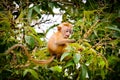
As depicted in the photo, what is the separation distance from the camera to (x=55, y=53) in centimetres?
421

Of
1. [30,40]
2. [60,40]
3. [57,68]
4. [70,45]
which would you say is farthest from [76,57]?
[60,40]

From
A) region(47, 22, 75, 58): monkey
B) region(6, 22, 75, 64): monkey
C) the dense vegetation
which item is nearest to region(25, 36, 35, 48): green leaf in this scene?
the dense vegetation

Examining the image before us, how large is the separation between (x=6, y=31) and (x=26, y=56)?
0.40 m

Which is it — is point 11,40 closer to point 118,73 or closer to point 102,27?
point 102,27

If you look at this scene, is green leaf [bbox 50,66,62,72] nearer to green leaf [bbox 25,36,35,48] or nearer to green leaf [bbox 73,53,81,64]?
green leaf [bbox 25,36,35,48]

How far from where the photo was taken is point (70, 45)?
3359 millimetres

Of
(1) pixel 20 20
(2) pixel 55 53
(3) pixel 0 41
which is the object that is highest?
(1) pixel 20 20

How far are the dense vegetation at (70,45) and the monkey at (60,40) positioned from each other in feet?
0.30

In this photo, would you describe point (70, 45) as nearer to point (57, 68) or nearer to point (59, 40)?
point (57, 68)

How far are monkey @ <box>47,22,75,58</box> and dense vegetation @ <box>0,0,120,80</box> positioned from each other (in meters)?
0.09

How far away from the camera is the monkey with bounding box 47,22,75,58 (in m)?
4.20

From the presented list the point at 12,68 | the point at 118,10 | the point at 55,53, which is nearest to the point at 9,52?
the point at 12,68

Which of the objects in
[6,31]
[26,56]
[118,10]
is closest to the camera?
[6,31]

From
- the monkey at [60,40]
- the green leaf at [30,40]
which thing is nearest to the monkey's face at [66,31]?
the monkey at [60,40]
